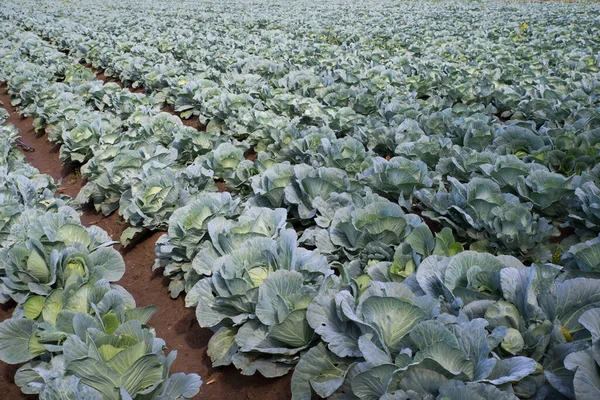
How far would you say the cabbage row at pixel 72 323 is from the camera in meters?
2.44

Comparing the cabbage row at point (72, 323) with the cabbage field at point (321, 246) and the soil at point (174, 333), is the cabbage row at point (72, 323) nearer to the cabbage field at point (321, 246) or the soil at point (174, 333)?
the cabbage field at point (321, 246)

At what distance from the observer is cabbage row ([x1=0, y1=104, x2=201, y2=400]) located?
96.2 inches

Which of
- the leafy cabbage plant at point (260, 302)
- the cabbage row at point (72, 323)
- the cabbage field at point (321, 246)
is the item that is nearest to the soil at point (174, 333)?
the cabbage field at point (321, 246)

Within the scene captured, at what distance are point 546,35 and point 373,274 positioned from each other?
495 inches

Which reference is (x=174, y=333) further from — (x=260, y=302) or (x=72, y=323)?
(x=260, y=302)

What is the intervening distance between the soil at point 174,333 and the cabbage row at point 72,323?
0.34 meters

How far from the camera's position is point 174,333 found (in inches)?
143

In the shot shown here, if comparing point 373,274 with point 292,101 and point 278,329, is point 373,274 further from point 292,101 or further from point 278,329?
point 292,101

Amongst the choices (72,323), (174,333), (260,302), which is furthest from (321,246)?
(72,323)

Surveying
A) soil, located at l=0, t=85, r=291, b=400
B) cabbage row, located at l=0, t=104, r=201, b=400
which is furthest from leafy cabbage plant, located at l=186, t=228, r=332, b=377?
cabbage row, located at l=0, t=104, r=201, b=400

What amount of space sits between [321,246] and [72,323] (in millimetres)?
1756

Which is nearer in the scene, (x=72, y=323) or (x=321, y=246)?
(x=72, y=323)

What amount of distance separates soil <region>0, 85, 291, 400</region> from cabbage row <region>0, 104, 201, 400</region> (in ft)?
1.12

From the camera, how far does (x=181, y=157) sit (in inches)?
235
